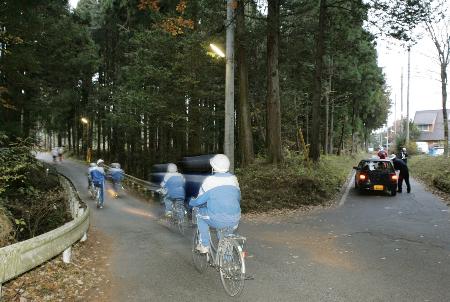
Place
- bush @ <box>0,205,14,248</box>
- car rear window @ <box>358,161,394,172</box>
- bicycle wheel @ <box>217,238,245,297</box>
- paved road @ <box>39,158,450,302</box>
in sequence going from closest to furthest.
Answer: bicycle wheel @ <box>217,238,245,297</box>
paved road @ <box>39,158,450,302</box>
bush @ <box>0,205,14,248</box>
car rear window @ <box>358,161,394,172</box>

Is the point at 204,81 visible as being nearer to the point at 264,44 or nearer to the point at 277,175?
the point at 264,44

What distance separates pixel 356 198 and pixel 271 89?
19.0 feet

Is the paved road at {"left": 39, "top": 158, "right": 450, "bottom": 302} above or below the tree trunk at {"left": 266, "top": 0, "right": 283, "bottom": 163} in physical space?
below

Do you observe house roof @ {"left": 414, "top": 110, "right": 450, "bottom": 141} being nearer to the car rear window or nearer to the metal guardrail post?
the car rear window

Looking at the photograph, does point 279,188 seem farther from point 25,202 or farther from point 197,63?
point 197,63

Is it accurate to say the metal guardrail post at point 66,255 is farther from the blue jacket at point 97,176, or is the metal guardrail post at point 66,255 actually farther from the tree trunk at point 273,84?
the tree trunk at point 273,84

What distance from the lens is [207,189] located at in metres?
6.47

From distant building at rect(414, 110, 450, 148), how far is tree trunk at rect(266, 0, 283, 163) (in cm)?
6435

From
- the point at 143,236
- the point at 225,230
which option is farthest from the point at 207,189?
the point at 143,236

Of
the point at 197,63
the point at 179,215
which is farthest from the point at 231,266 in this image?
the point at 197,63

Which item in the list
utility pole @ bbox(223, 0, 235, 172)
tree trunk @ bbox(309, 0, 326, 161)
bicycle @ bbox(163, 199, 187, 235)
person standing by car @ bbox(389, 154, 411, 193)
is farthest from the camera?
tree trunk @ bbox(309, 0, 326, 161)

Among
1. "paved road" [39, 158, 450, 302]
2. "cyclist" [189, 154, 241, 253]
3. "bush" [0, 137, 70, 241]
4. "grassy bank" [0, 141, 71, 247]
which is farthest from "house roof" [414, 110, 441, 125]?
"cyclist" [189, 154, 241, 253]

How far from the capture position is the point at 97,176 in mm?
18031

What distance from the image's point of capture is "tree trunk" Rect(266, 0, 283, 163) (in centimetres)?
1778
